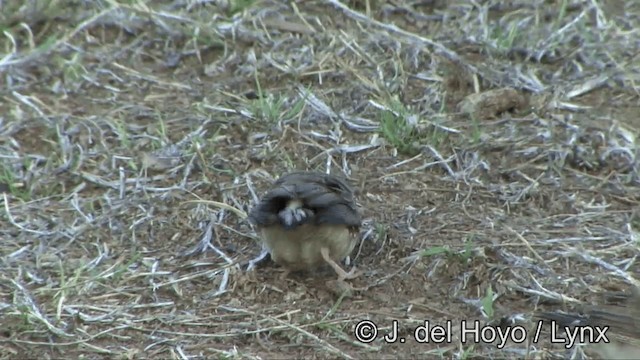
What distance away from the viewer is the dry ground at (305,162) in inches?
188

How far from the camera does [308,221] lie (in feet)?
15.7

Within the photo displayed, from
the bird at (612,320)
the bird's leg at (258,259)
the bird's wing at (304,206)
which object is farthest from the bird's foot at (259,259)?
the bird at (612,320)

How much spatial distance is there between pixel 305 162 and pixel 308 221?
3.45ft

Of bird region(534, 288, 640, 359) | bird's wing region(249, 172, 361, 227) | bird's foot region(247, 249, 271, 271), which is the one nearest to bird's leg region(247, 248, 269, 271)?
bird's foot region(247, 249, 271, 271)

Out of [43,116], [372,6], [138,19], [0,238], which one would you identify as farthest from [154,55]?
[0,238]

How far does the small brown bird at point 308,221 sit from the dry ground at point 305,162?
0.43 feet

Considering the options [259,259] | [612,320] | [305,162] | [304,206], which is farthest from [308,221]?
[612,320]

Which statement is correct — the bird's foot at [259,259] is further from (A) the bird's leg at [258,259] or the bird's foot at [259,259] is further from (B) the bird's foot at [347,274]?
(B) the bird's foot at [347,274]

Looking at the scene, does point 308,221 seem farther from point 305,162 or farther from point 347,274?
point 305,162

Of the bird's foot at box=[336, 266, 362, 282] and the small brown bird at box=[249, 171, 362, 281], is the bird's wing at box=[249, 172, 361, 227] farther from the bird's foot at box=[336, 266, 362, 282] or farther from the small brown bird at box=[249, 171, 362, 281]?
the bird's foot at box=[336, 266, 362, 282]

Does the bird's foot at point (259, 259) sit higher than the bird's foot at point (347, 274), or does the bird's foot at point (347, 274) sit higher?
the bird's foot at point (347, 274)

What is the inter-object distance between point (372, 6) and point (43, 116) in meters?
2.07

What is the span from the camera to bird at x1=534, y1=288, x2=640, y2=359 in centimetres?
440

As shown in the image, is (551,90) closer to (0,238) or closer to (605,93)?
(605,93)
